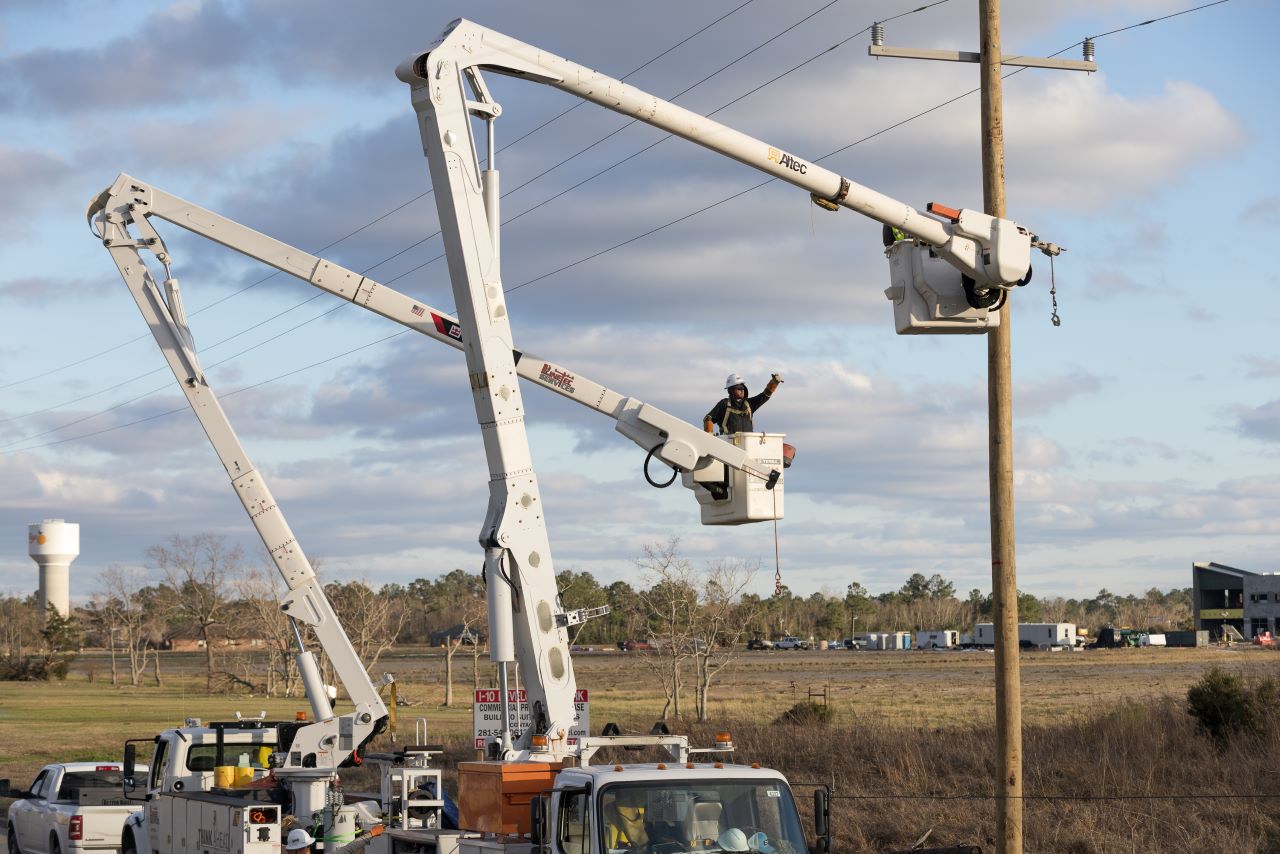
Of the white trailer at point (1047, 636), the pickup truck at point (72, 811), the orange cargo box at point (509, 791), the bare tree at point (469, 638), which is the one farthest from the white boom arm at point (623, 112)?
the white trailer at point (1047, 636)

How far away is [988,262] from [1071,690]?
4941 centimetres

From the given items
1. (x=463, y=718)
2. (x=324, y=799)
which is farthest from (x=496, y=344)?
(x=463, y=718)

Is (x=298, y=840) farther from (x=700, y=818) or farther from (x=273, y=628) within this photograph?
(x=273, y=628)

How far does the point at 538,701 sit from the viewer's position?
11.7m

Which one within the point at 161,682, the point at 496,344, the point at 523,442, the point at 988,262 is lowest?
the point at 161,682

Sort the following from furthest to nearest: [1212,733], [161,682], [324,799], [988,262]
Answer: [161,682] < [1212,733] < [324,799] < [988,262]

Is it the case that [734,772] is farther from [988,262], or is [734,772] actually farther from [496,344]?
[988,262]

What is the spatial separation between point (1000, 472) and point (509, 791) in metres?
6.61

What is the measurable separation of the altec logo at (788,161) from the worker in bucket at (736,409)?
2.07 metres

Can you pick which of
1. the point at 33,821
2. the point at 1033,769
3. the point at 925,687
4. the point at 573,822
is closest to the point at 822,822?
the point at 573,822

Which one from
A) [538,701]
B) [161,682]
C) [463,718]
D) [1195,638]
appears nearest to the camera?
[538,701]

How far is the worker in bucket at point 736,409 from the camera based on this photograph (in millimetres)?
13617

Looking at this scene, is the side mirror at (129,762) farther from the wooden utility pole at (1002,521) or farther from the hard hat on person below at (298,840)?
the wooden utility pole at (1002,521)

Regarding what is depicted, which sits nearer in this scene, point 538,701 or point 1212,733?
point 538,701
